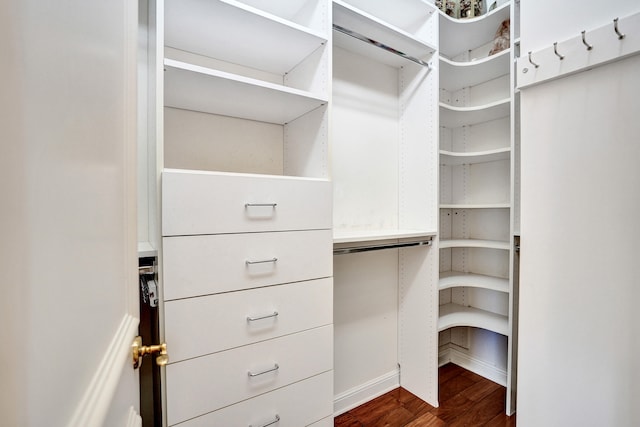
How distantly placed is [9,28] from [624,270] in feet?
4.75

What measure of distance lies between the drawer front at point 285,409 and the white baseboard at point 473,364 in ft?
4.70

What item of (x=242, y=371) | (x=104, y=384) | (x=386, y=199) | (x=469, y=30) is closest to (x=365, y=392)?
(x=242, y=371)

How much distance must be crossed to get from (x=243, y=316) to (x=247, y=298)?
67 millimetres

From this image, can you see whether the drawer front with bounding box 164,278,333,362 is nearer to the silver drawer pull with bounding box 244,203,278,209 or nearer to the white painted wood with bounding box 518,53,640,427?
the silver drawer pull with bounding box 244,203,278,209

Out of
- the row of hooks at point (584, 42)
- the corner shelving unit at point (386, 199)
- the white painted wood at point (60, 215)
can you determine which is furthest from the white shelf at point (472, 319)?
the white painted wood at point (60, 215)

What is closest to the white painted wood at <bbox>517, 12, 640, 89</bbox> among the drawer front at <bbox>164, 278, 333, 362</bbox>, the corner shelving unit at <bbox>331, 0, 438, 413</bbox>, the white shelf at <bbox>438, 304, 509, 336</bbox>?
the corner shelving unit at <bbox>331, 0, 438, 413</bbox>

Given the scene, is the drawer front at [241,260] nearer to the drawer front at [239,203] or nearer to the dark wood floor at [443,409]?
the drawer front at [239,203]

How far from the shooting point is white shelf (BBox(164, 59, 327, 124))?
3.42 ft

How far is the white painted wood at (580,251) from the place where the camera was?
95 centimetres

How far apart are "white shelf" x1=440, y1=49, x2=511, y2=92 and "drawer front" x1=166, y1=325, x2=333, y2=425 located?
183 cm

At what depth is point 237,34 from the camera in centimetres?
120

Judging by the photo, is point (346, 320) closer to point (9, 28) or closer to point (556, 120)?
point (556, 120)

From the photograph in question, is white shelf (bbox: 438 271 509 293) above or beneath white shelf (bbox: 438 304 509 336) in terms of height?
above

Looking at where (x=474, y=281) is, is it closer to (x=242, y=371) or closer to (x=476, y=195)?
(x=476, y=195)
